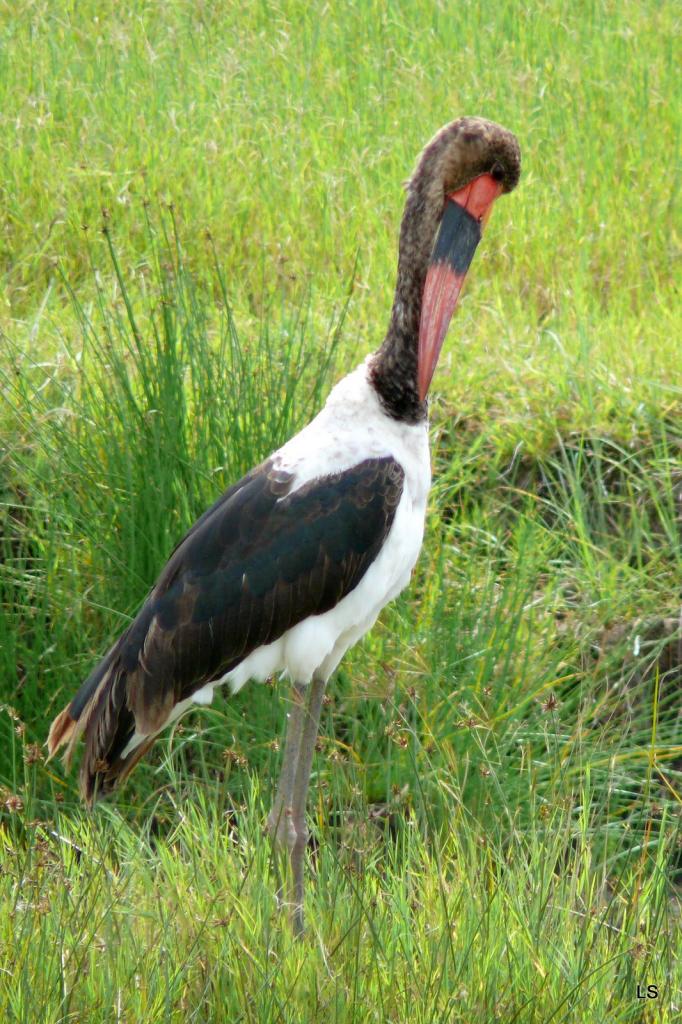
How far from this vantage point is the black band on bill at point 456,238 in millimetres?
3338

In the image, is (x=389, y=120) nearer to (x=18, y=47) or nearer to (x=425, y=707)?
(x=18, y=47)

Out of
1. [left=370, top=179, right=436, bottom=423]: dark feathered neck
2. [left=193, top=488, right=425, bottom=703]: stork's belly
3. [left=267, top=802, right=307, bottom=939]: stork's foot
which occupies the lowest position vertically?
[left=267, top=802, right=307, bottom=939]: stork's foot

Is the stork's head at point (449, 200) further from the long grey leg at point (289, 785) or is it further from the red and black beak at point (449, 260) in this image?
the long grey leg at point (289, 785)

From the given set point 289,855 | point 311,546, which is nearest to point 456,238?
point 311,546

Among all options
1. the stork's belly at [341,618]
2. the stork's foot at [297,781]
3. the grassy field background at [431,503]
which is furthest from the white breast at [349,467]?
the grassy field background at [431,503]

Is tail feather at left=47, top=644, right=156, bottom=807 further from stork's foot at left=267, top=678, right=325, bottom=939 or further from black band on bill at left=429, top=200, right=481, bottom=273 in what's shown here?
black band on bill at left=429, top=200, right=481, bottom=273

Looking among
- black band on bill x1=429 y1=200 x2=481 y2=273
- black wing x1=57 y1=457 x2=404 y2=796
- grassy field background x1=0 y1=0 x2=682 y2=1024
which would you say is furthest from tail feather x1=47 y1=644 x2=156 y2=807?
black band on bill x1=429 y1=200 x2=481 y2=273

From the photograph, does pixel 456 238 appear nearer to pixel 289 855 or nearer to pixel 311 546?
pixel 311 546

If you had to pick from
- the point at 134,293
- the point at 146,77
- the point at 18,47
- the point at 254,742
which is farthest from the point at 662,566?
the point at 18,47

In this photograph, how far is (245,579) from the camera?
3.20 m

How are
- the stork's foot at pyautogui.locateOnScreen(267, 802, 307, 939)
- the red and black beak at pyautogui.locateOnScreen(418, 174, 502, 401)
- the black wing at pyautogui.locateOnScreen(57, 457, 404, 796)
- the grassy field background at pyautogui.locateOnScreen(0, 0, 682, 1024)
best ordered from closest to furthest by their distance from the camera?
the grassy field background at pyautogui.locateOnScreen(0, 0, 682, 1024)
the stork's foot at pyautogui.locateOnScreen(267, 802, 307, 939)
the black wing at pyautogui.locateOnScreen(57, 457, 404, 796)
the red and black beak at pyautogui.locateOnScreen(418, 174, 502, 401)

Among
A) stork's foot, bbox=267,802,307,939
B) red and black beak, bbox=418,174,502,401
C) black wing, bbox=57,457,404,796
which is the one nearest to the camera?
stork's foot, bbox=267,802,307,939

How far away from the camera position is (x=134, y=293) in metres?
5.56

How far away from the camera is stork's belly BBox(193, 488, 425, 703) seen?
321cm
